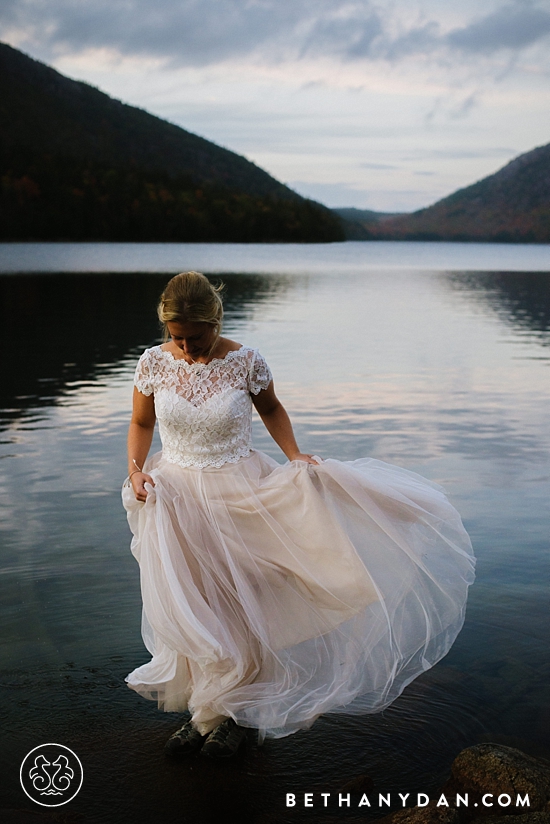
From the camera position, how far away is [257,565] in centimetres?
408

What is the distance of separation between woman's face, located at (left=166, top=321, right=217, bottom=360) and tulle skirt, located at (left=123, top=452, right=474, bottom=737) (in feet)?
1.72

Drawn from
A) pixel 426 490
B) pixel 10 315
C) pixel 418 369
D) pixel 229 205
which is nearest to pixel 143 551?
pixel 426 490

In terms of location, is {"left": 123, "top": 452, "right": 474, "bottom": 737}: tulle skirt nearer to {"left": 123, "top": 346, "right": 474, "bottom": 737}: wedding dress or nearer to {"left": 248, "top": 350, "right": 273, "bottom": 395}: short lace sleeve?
{"left": 123, "top": 346, "right": 474, "bottom": 737}: wedding dress

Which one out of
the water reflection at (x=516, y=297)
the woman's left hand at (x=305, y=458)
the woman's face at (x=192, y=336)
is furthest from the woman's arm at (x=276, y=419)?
the water reflection at (x=516, y=297)

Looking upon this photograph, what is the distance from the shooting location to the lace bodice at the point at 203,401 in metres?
4.09

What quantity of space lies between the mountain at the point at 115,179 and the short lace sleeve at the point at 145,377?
4384 inches

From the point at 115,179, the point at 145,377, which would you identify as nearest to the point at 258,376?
the point at 145,377

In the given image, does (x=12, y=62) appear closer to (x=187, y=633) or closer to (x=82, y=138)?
(x=82, y=138)

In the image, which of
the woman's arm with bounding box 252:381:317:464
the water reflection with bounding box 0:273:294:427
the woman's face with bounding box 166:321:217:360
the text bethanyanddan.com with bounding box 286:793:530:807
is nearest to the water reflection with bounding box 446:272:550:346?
the water reflection with bounding box 0:273:294:427

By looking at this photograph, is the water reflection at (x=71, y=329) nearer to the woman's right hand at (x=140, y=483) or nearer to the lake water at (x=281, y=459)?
the lake water at (x=281, y=459)

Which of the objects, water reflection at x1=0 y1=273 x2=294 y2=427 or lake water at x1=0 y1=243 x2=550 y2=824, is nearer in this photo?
lake water at x1=0 y1=243 x2=550 y2=824

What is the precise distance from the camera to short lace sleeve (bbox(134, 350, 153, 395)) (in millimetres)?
4195

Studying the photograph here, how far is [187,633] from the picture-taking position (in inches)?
149

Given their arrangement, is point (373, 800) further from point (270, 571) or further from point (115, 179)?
point (115, 179)
